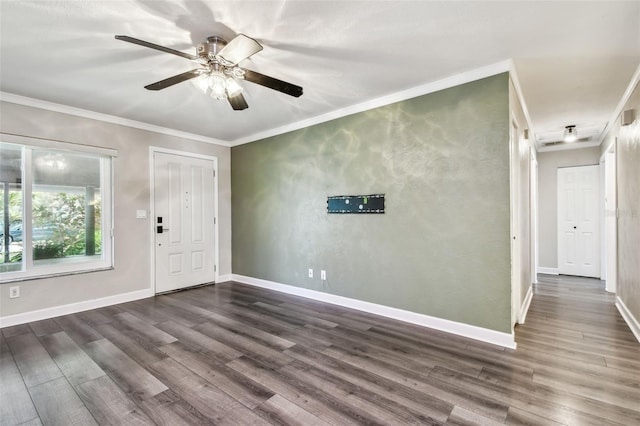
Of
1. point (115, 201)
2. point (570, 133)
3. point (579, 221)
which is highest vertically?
point (570, 133)

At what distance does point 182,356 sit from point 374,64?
303 centimetres

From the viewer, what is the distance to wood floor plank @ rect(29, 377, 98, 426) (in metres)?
1.73

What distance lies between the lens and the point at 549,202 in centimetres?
580

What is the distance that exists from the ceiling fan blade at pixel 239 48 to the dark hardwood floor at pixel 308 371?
2.28 m

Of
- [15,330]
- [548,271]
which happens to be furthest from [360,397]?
[548,271]

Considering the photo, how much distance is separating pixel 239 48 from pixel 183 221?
3.45m

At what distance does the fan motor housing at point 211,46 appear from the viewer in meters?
2.20

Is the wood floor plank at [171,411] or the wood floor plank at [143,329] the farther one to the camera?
the wood floor plank at [143,329]

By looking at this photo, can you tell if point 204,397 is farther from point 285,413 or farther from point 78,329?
point 78,329

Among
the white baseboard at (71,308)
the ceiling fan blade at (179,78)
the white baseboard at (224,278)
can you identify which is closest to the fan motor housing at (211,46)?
the ceiling fan blade at (179,78)

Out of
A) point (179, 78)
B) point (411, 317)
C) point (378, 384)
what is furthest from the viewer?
point (411, 317)

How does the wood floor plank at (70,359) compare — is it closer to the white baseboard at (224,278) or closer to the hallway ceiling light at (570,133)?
the white baseboard at (224,278)

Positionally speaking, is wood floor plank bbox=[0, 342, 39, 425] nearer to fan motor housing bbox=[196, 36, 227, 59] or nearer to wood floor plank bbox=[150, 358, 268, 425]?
wood floor plank bbox=[150, 358, 268, 425]

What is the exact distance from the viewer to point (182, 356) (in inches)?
98.0
